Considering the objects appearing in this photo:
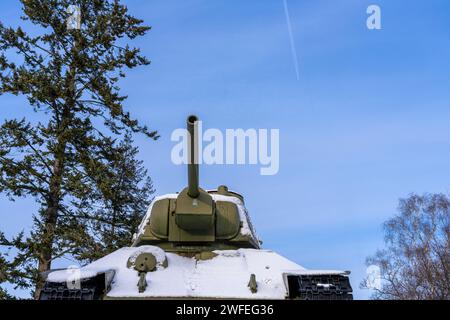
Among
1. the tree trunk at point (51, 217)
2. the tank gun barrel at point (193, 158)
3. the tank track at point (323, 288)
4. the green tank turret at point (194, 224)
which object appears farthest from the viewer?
the tree trunk at point (51, 217)

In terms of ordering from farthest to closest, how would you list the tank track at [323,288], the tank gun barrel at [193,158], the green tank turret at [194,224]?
the green tank turret at [194,224] → the tank gun barrel at [193,158] → the tank track at [323,288]

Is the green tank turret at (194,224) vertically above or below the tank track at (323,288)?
above

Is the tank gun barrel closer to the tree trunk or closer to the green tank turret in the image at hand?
the green tank turret

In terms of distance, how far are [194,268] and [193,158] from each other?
1662mm

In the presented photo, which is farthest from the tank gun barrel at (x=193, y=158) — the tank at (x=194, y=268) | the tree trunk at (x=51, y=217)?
the tree trunk at (x=51, y=217)

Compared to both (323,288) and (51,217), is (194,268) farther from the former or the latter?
(51,217)

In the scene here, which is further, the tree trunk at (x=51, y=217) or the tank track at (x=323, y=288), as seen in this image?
the tree trunk at (x=51, y=217)

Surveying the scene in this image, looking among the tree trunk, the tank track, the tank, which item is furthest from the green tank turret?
the tree trunk

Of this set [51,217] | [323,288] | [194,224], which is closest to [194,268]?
[194,224]

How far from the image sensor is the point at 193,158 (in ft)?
27.9

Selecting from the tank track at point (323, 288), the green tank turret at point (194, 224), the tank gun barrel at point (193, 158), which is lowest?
the tank track at point (323, 288)

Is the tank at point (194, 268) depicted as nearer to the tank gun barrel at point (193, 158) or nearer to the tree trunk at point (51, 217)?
the tank gun barrel at point (193, 158)

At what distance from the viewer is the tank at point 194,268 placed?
7254 mm

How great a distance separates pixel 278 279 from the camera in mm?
7793
